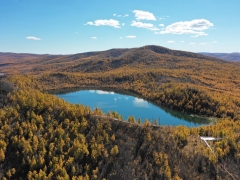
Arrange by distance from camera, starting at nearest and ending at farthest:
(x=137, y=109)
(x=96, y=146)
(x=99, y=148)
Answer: (x=99, y=148) < (x=96, y=146) < (x=137, y=109)

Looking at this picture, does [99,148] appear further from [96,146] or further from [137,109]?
[137,109]

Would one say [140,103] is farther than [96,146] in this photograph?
Yes

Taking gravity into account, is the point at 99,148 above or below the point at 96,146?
below

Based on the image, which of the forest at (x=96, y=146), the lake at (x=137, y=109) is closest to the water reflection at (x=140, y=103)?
the lake at (x=137, y=109)

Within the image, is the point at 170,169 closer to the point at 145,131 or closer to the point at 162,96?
the point at 145,131

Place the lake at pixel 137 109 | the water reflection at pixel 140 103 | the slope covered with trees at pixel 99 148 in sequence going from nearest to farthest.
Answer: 1. the slope covered with trees at pixel 99 148
2. the lake at pixel 137 109
3. the water reflection at pixel 140 103

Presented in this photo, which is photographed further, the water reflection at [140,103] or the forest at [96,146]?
the water reflection at [140,103]

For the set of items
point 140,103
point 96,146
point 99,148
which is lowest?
point 140,103

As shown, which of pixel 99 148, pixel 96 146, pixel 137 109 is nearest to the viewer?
pixel 99 148

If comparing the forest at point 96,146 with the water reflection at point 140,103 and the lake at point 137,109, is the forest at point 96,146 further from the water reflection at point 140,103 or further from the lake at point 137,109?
the water reflection at point 140,103

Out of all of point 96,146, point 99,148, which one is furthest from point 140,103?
point 99,148

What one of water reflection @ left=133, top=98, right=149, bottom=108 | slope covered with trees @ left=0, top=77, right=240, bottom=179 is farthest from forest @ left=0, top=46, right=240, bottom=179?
water reflection @ left=133, top=98, right=149, bottom=108

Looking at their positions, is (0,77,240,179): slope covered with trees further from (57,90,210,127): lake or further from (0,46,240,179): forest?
(57,90,210,127): lake
